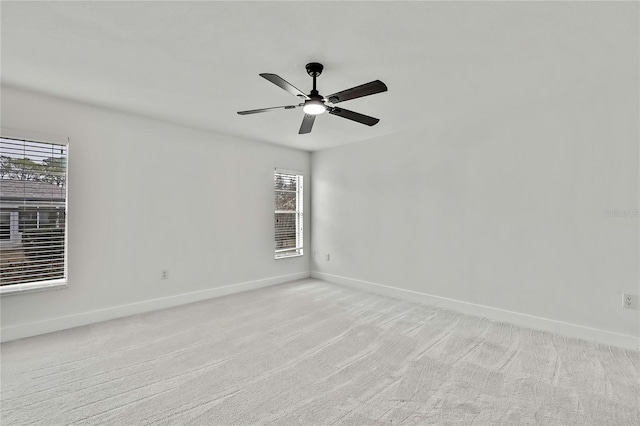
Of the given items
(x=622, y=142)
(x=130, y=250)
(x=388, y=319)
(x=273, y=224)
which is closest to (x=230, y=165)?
(x=273, y=224)

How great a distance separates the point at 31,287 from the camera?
3.04m

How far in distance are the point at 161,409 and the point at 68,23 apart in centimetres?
248

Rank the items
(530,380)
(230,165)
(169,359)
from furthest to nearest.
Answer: (230,165) < (169,359) < (530,380)

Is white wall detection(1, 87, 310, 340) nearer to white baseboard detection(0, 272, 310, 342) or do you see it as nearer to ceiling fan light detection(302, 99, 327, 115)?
white baseboard detection(0, 272, 310, 342)

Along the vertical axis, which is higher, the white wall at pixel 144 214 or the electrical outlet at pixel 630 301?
the white wall at pixel 144 214

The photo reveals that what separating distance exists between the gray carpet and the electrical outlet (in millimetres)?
401

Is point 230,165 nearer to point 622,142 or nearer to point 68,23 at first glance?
point 68,23

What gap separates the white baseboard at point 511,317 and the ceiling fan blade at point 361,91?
9.47 feet

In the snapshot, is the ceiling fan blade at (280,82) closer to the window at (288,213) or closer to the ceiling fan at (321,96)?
the ceiling fan at (321,96)

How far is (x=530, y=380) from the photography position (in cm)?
227

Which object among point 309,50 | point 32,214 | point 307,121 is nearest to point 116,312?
point 32,214

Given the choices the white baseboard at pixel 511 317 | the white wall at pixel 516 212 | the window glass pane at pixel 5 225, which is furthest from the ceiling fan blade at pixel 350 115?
Answer: the window glass pane at pixel 5 225

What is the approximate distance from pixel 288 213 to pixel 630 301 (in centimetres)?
435

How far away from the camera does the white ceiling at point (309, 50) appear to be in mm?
1845
